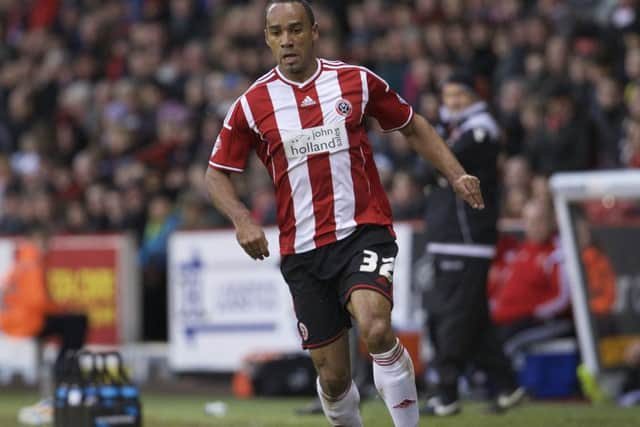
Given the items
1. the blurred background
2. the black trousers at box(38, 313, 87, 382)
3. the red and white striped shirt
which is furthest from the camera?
the blurred background

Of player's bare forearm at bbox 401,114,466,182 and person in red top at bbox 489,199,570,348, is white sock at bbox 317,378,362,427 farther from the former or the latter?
person in red top at bbox 489,199,570,348

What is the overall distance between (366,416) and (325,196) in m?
3.62

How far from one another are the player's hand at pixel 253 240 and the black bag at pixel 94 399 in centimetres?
279

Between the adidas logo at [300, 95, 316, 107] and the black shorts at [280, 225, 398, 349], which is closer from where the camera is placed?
the black shorts at [280, 225, 398, 349]

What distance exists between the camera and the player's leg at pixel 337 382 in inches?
289

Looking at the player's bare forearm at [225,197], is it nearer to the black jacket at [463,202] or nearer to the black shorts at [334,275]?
the black shorts at [334,275]

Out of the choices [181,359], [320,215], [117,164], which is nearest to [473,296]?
[320,215]

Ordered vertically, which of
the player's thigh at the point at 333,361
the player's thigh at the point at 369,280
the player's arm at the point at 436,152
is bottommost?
the player's thigh at the point at 333,361

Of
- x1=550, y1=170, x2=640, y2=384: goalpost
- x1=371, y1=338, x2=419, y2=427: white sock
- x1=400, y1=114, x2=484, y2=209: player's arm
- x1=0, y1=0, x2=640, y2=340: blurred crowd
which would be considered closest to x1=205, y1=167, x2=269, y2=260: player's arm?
x1=371, y1=338, x2=419, y2=427: white sock

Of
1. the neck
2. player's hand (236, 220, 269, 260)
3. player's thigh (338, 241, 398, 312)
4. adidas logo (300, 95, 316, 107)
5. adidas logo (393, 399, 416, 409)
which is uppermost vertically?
the neck

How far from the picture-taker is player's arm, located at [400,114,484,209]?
7.42 m

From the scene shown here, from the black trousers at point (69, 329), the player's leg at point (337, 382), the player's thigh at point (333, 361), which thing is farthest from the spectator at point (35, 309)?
the player's thigh at point (333, 361)

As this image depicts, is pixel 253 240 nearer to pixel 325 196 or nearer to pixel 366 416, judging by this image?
pixel 325 196

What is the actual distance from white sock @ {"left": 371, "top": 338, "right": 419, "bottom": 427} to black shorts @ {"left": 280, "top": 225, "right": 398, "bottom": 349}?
0.89 ft
